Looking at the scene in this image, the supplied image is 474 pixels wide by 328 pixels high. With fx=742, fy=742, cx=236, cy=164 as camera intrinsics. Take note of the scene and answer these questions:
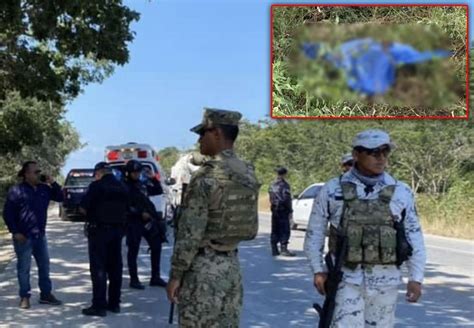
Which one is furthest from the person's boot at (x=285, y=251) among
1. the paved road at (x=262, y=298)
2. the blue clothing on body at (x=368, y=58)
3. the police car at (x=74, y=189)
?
the police car at (x=74, y=189)

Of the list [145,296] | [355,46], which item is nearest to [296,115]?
[355,46]

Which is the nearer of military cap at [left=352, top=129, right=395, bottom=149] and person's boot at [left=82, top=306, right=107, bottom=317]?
military cap at [left=352, top=129, right=395, bottom=149]

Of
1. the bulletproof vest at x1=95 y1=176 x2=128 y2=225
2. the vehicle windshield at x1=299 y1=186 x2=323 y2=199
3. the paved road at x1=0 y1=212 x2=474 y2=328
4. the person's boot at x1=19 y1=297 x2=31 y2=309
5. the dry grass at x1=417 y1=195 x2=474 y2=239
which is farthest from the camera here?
the vehicle windshield at x1=299 y1=186 x2=323 y2=199

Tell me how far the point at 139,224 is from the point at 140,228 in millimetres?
118

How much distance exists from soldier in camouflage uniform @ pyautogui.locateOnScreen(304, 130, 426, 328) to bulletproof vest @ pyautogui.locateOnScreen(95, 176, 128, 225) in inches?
150

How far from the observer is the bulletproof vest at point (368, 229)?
423cm

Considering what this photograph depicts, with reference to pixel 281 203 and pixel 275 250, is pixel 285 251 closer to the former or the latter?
pixel 275 250

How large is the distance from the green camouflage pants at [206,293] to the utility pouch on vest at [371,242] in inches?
31.6

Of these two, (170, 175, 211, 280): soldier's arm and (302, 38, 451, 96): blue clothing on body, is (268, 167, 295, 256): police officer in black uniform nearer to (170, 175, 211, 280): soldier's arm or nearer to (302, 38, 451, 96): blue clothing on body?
(302, 38, 451, 96): blue clothing on body

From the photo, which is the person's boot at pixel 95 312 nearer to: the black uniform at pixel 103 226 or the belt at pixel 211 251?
the black uniform at pixel 103 226

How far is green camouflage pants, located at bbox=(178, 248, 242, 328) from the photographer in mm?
4262

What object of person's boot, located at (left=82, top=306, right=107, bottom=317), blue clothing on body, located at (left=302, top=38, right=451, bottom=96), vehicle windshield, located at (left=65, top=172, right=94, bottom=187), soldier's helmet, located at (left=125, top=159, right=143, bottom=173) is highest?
blue clothing on body, located at (left=302, top=38, right=451, bottom=96)

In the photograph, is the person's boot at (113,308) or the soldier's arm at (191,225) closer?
the soldier's arm at (191,225)

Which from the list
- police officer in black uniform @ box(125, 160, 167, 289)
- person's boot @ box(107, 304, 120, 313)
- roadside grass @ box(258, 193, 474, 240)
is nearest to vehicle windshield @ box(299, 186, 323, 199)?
roadside grass @ box(258, 193, 474, 240)
